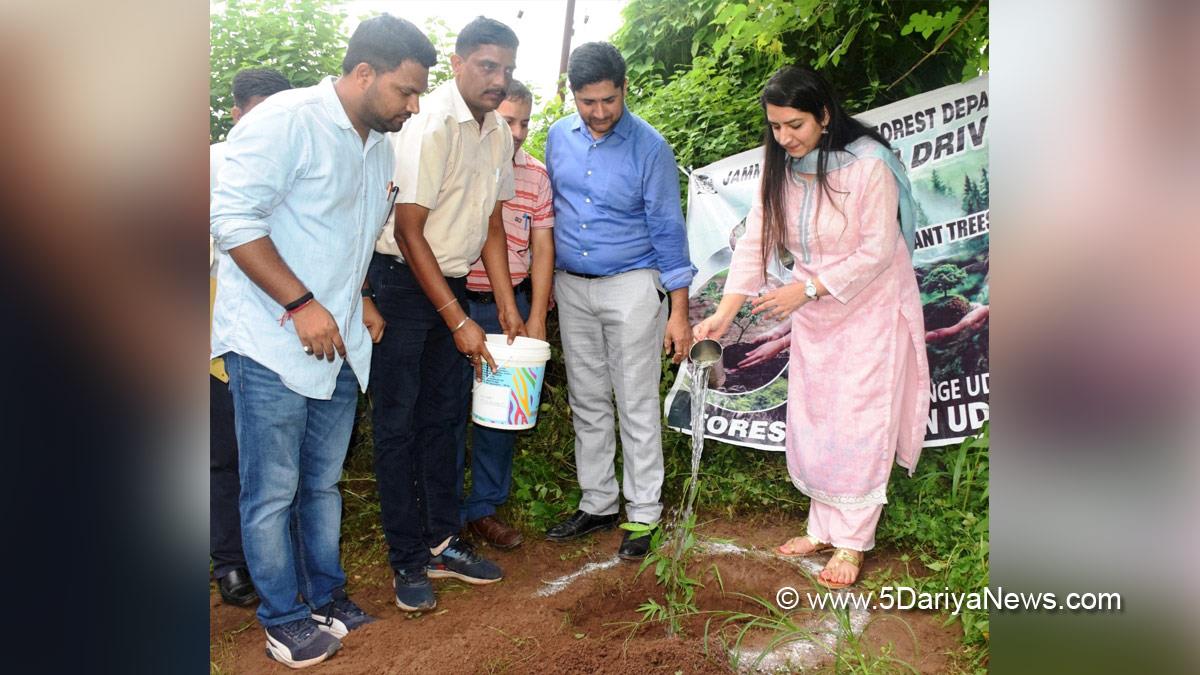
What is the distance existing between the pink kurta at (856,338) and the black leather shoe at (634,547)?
79cm

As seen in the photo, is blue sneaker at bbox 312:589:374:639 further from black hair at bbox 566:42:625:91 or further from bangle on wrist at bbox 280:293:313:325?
black hair at bbox 566:42:625:91

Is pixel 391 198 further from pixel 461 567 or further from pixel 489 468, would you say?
pixel 461 567

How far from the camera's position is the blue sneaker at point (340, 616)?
9.69 ft

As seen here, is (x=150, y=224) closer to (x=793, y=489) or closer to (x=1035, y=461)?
(x=1035, y=461)

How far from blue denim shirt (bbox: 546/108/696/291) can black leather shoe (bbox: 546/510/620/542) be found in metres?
1.19

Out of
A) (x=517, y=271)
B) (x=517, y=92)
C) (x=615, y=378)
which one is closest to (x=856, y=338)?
(x=615, y=378)

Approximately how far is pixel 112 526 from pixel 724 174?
3.75 m

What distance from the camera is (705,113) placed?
4.63 metres

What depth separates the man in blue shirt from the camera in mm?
3715

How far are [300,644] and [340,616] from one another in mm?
322

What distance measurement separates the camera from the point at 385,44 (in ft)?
8.61

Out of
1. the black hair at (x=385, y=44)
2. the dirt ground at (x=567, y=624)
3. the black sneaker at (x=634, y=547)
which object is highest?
the black hair at (x=385, y=44)

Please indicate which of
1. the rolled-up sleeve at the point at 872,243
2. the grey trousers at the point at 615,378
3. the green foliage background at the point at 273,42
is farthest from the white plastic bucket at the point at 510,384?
the green foliage background at the point at 273,42

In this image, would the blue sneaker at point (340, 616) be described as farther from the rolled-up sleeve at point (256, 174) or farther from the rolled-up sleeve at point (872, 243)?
the rolled-up sleeve at point (872, 243)
